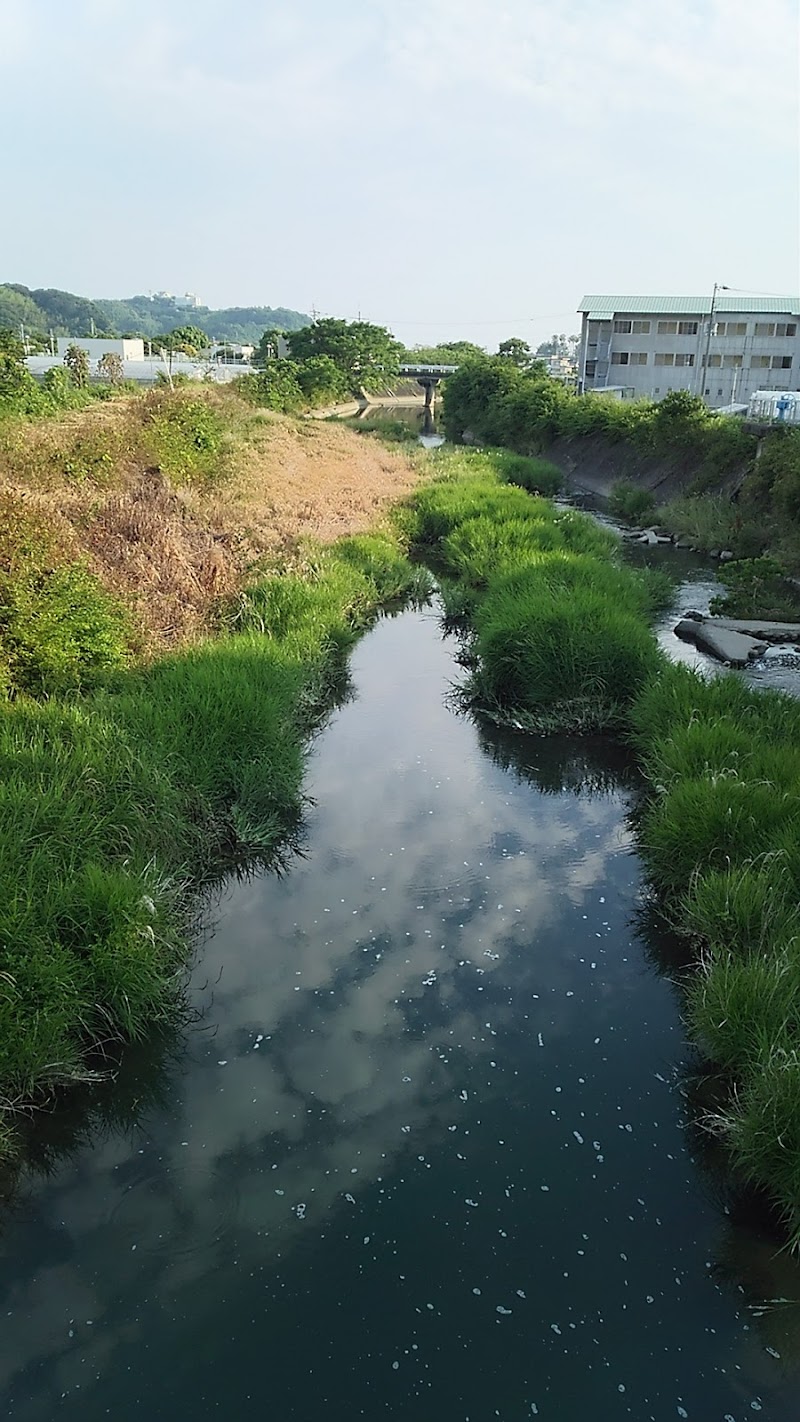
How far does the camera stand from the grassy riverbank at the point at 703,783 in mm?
4867

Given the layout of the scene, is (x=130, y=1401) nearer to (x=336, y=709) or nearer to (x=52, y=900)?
(x=52, y=900)

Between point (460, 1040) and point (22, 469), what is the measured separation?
10142 millimetres

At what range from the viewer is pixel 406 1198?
4.58 metres

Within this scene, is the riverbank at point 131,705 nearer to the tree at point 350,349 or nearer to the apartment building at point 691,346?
the apartment building at point 691,346

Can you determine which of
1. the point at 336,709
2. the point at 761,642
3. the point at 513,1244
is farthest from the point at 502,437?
the point at 513,1244

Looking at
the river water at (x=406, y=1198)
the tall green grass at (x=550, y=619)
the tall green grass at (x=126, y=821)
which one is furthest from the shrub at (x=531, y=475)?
the river water at (x=406, y=1198)

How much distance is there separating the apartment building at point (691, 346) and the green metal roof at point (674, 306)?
0.06 metres

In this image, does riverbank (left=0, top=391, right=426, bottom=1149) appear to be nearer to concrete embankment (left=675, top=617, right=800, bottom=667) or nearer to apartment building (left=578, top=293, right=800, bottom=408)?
concrete embankment (left=675, top=617, right=800, bottom=667)

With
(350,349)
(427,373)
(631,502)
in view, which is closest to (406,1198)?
(631,502)

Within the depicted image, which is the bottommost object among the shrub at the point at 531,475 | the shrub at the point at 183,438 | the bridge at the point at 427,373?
the shrub at the point at 531,475

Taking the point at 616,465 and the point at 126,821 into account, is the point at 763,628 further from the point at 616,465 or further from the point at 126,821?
the point at 616,465

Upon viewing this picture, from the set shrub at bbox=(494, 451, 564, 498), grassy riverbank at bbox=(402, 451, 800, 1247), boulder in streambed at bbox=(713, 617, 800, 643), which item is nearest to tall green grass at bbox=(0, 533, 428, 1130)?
grassy riverbank at bbox=(402, 451, 800, 1247)

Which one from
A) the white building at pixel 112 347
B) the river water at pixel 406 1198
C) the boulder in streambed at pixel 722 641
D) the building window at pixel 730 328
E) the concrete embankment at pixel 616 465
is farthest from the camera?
the white building at pixel 112 347

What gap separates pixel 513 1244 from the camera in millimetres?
4348
